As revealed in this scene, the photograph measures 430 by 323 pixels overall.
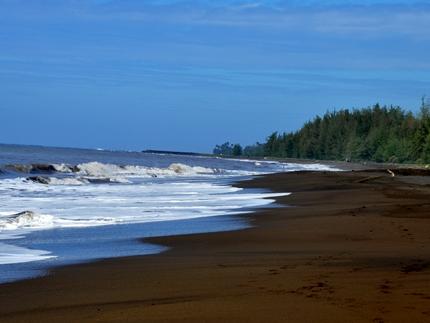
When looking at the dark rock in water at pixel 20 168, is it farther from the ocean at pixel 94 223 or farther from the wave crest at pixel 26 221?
the wave crest at pixel 26 221

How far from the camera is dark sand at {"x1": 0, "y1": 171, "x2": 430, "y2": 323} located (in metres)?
6.10

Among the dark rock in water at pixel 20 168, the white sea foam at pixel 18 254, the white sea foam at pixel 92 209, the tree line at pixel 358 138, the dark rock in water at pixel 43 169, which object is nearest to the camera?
the white sea foam at pixel 18 254

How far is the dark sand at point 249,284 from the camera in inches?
240

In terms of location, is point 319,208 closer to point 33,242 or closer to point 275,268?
point 33,242

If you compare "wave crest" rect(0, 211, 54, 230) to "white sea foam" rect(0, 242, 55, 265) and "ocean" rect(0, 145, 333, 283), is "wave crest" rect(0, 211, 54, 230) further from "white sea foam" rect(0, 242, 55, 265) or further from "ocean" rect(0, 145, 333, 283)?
"white sea foam" rect(0, 242, 55, 265)

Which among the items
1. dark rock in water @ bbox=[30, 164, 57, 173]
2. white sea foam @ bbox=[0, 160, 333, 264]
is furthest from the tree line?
white sea foam @ bbox=[0, 160, 333, 264]

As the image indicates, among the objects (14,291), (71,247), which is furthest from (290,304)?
(71,247)

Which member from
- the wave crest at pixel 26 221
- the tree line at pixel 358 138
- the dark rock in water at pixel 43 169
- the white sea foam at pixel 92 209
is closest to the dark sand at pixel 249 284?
the white sea foam at pixel 92 209

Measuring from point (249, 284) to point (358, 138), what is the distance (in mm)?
129343

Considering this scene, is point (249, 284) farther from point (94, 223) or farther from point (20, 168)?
point (20, 168)

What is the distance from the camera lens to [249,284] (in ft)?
24.4

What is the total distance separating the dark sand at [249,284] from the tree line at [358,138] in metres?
83.8

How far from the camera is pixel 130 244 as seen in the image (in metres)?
11.7

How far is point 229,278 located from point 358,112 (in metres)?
147
